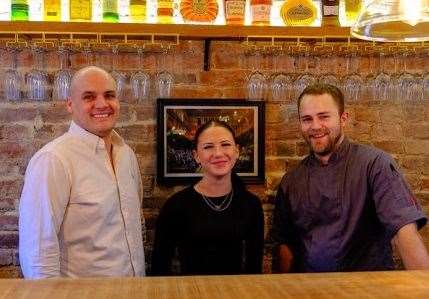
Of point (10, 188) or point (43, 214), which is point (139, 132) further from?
point (43, 214)

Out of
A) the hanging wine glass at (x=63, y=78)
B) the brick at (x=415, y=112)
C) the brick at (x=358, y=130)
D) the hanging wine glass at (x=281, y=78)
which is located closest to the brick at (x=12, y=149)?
the hanging wine glass at (x=63, y=78)

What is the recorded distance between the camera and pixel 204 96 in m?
2.62

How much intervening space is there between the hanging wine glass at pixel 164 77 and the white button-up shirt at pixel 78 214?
0.51 metres

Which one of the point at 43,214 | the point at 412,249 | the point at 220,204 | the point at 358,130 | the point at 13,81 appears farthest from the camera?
the point at 358,130

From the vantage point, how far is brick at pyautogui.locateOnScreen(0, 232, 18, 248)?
8.30ft

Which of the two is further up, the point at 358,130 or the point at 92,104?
the point at 92,104

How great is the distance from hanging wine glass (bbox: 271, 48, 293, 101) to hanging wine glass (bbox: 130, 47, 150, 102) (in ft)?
1.86

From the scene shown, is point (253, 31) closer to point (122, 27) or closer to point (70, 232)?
point (122, 27)

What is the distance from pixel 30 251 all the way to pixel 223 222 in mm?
742

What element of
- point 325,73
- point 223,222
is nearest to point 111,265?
point 223,222

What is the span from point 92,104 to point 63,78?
1.46 feet

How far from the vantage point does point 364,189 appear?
2.17m

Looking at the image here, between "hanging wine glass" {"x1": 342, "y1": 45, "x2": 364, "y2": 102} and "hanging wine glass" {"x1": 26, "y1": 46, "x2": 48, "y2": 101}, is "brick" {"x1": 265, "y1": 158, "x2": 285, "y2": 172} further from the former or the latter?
"hanging wine glass" {"x1": 26, "y1": 46, "x2": 48, "y2": 101}

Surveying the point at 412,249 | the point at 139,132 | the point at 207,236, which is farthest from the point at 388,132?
the point at 139,132
